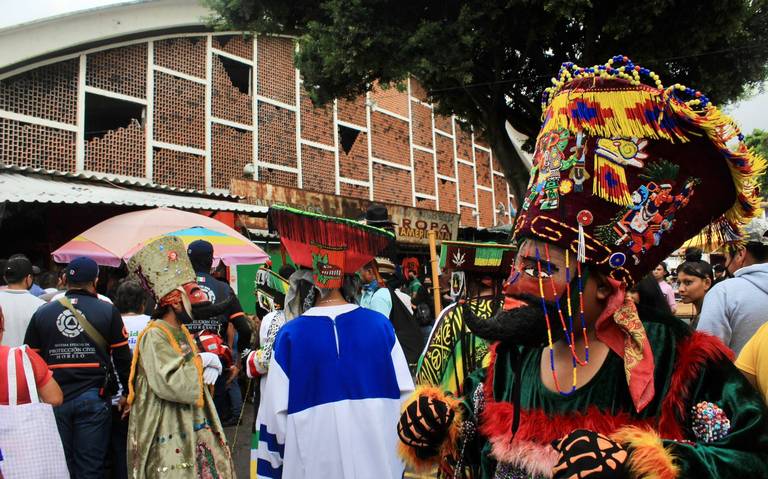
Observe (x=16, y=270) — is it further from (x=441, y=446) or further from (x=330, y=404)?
(x=441, y=446)

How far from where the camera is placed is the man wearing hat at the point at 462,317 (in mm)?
2818

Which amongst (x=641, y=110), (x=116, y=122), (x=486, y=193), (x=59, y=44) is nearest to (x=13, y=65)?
(x=59, y=44)

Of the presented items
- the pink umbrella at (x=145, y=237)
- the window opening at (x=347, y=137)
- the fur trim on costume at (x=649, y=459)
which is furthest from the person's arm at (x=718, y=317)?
the window opening at (x=347, y=137)

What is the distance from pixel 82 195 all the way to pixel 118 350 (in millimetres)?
5406

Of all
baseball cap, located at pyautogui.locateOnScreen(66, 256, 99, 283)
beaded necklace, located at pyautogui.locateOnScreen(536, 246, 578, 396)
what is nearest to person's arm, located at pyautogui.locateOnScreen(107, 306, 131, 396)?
baseball cap, located at pyautogui.locateOnScreen(66, 256, 99, 283)

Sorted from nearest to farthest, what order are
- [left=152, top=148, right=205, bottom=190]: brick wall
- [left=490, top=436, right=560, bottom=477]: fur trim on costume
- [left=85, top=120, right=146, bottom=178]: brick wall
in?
[left=490, top=436, right=560, bottom=477]: fur trim on costume → [left=85, top=120, right=146, bottom=178]: brick wall → [left=152, top=148, right=205, bottom=190]: brick wall

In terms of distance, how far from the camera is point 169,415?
12.6 ft

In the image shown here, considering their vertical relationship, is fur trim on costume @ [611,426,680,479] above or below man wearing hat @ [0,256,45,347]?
below

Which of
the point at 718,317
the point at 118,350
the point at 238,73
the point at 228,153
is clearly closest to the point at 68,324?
the point at 118,350

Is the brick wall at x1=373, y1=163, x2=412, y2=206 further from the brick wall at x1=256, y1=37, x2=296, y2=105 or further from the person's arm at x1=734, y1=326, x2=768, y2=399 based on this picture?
the person's arm at x1=734, y1=326, x2=768, y2=399

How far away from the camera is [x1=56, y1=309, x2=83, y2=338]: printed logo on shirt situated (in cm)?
453

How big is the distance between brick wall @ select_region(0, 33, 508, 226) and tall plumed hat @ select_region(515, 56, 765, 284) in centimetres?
1126

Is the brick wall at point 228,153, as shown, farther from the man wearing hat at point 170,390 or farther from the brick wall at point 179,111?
the man wearing hat at point 170,390

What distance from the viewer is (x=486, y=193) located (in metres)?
23.4
